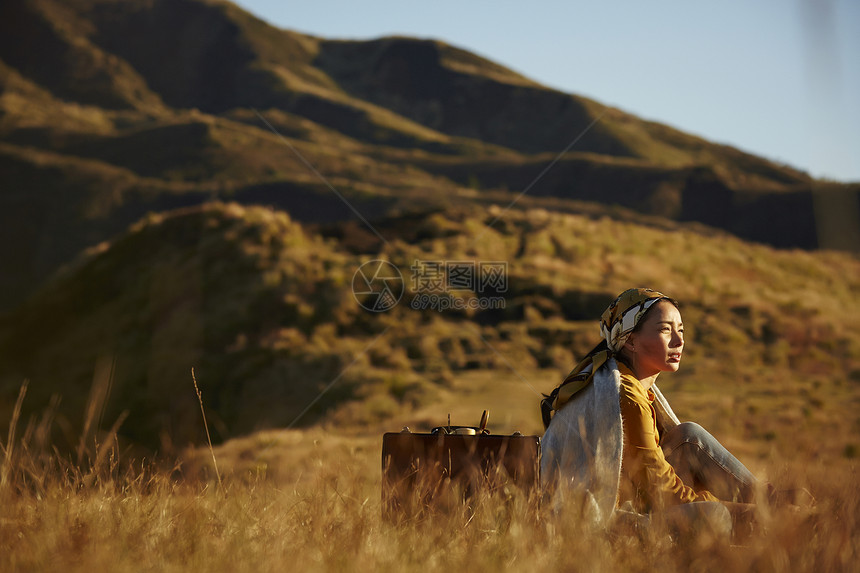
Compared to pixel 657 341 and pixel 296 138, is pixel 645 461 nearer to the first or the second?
pixel 657 341

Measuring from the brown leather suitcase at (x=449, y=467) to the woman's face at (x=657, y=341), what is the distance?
0.55m

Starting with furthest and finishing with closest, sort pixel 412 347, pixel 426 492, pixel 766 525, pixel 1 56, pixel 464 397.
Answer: pixel 1 56 < pixel 412 347 < pixel 464 397 < pixel 426 492 < pixel 766 525

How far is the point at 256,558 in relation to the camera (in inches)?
108

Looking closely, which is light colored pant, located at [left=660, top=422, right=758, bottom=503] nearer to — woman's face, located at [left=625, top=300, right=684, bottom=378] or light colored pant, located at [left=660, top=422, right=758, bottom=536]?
light colored pant, located at [left=660, top=422, right=758, bottom=536]

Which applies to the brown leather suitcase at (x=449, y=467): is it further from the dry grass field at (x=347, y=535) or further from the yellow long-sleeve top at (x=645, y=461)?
the yellow long-sleeve top at (x=645, y=461)

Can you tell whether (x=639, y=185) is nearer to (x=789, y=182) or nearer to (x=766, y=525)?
(x=789, y=182)

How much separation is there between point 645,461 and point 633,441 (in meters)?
0.09

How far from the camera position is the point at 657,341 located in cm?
325

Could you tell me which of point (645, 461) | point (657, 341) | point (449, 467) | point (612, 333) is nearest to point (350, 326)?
point (449, 467)

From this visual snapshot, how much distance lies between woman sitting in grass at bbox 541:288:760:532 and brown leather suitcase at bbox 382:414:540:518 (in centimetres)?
14

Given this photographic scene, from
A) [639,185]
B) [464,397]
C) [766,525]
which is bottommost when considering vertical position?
[464,397]

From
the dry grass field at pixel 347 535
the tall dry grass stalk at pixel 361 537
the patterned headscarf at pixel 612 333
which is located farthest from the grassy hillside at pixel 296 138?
the tall dry grass stalk at pixel 361 537

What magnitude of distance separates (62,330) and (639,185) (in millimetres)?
69310

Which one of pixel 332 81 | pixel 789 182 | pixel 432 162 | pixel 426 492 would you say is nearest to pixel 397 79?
pixel 332 81
